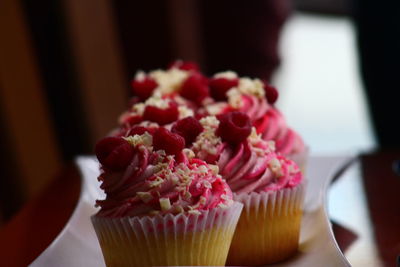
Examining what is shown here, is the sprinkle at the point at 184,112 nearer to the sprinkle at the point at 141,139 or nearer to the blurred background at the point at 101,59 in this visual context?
the sprinkle at the point at 141,139

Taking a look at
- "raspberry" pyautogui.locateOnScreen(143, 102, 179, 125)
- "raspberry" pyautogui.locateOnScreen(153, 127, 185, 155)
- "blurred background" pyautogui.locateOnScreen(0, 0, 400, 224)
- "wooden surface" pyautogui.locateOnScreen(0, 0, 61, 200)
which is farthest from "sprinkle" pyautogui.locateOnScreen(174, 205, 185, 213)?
"wooden surface" pyautogui.locateOnScreen(0, 0, 61, 200)

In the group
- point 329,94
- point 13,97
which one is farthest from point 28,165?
point 329,94

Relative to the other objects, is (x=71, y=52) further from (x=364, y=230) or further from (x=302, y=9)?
(x=302, y=9)

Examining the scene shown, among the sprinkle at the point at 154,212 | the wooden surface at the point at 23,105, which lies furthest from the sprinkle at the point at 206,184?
the wooden surface at the point at 23,105

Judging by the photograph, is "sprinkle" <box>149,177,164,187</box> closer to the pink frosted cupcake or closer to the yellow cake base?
the yellow cake base

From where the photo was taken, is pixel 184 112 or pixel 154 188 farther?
pixel 184 112

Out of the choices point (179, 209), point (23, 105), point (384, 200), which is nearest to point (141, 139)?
point (179, 209)

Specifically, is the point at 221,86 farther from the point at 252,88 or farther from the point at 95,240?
the point at 95,240
